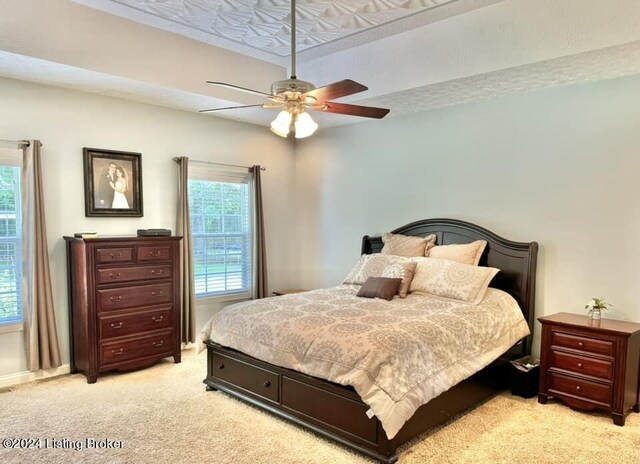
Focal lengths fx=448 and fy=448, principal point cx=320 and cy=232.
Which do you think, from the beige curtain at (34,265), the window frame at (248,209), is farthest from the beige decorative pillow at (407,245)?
the beige curtain at (34,265)

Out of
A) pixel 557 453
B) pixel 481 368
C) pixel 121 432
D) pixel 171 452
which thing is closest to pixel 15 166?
pixel 121 432

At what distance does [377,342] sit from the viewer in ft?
8.80

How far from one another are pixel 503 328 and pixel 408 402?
139cm

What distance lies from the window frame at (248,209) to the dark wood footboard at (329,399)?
1591 mm

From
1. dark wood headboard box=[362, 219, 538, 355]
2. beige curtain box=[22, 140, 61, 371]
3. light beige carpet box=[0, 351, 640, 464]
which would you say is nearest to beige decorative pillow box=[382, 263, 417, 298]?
dark wood headboard box=[362, 219, 538, 355]

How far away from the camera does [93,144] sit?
429cm

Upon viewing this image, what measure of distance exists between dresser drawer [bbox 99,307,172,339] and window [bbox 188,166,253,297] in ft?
2.50

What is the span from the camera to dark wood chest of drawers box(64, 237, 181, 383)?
12.9ft

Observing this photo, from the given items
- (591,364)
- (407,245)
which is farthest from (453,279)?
(591,364)

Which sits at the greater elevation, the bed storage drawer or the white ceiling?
the white ceiling

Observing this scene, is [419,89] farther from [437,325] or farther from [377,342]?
[377,342]

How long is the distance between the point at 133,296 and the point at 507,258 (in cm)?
348

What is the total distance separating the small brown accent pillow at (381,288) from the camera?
3.85 meters

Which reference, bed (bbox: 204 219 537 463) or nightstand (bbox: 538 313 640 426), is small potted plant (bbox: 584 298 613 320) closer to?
nightstand (bbox: 538 313 640 426)
